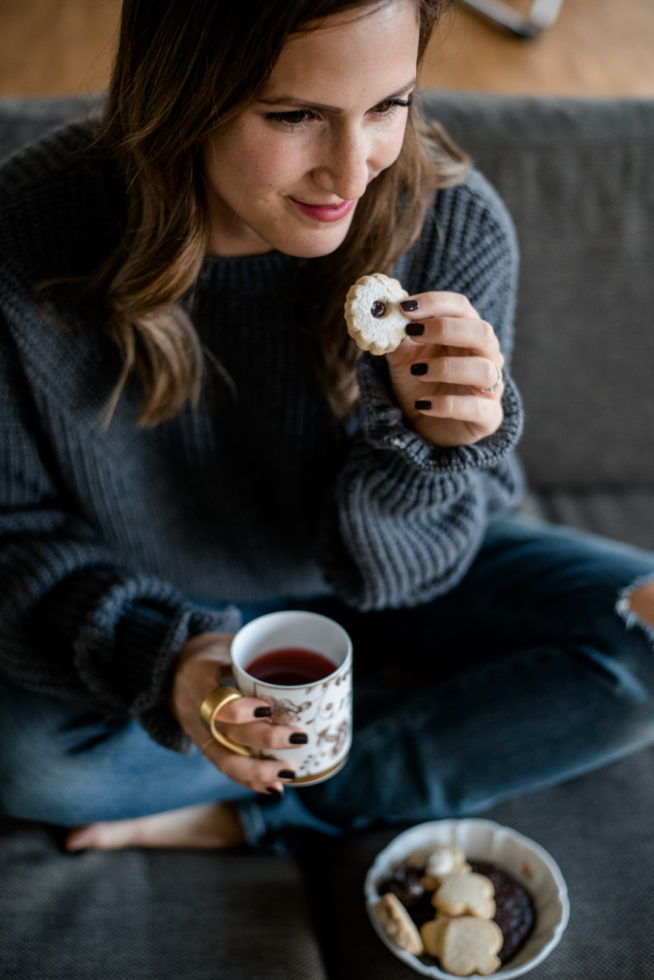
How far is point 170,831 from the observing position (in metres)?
1.22

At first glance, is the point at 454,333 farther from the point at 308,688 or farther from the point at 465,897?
the point at 465,897

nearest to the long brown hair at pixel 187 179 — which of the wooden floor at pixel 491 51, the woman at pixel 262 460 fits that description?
the woman at pixel 262 460

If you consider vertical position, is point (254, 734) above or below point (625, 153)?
below

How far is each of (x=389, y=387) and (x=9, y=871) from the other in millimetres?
758

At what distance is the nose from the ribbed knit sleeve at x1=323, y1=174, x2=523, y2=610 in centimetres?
25

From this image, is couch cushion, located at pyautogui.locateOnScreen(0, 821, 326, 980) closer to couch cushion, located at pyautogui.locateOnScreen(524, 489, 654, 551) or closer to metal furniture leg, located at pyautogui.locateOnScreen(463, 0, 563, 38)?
couch cushion, located at pyautogui.locateOnScreen(524, 489, 654, 551)

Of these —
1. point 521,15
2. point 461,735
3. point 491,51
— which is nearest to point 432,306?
point 461,735

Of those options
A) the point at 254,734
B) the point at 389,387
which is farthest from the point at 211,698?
the point at 389,387

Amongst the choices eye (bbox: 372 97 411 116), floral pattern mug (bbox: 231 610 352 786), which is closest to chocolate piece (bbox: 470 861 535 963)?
floral pattern mug (bbox: 231 610 352 786)

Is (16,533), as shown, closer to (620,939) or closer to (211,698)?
(211,698)

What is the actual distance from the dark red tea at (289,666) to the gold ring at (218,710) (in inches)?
1.8

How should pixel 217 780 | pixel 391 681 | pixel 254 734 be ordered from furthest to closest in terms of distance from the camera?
1. pixel 391 681
2. pixel 217 780
3. pixel 254 734

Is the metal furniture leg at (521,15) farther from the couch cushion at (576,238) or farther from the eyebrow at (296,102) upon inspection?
the eyebrow at (296,102)

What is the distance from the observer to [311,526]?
1.28 metres
